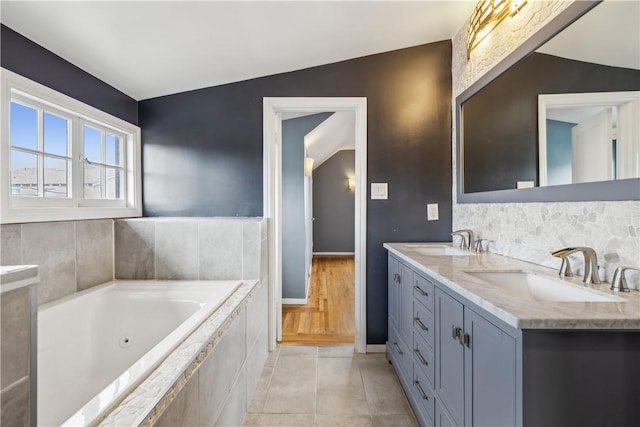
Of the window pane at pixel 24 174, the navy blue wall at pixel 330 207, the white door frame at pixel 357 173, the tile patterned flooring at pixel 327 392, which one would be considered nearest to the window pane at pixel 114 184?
the window pane at pixel 24 174

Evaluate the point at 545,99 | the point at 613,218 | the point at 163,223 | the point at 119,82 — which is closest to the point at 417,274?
the point at 613,218

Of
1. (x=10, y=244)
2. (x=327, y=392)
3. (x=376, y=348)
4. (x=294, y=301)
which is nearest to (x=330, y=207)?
(x=294, y=301)

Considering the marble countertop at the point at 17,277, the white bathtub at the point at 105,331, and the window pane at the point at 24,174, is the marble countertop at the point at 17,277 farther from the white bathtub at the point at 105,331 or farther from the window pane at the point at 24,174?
the window pane at the point at 24,174

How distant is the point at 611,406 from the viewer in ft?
2.64

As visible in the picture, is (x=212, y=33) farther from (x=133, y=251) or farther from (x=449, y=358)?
(x=449, y=358)

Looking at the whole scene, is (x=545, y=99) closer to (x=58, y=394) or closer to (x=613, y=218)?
(x=613, y=218)

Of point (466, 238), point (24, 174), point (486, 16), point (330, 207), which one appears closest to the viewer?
point (24, 174)

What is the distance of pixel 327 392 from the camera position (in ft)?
6.05

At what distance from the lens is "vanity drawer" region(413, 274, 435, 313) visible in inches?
56.1

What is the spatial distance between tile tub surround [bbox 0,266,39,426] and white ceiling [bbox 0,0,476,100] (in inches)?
56.5

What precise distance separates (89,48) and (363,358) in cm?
266

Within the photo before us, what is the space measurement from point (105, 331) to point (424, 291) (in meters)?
1.85

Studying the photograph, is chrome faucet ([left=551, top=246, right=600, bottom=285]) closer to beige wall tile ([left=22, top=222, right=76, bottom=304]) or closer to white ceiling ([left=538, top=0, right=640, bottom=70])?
white ceiling ([left=538, top=0, right=640, bottom=70])

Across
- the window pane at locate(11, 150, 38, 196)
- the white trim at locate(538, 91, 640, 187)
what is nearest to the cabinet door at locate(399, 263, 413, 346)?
the white trim at locate(538, 91, 640, 187)
